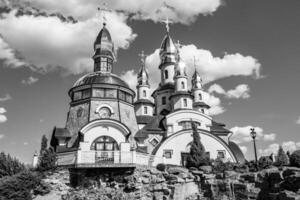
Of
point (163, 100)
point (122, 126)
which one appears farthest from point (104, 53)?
point (163, 100)

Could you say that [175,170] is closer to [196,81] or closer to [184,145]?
[184,145]

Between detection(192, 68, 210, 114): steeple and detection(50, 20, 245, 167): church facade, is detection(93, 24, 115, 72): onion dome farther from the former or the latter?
detection(192, 68, 210, 114): steeple

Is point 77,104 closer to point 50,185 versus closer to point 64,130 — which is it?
point 64,130

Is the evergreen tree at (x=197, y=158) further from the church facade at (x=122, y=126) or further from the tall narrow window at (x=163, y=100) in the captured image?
the tall narrow window at (x=163, y=100)

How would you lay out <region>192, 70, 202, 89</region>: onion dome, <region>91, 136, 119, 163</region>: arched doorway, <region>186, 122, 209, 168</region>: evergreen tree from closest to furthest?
<region>91, 136, 119, 163</region>: arched doorway < <region>186, 122, 209, 168</region>: evergreen tree < <region>192, 70, 202, 89</region>: onion dome

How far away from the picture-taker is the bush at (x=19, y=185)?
63.9 feet

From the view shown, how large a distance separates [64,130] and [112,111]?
5220 mm

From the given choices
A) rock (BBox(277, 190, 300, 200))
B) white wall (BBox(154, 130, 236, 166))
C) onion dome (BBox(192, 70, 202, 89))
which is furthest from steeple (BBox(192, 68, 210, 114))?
rock (BBox(277, 190, 300, 200))

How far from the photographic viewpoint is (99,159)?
74.0 ft

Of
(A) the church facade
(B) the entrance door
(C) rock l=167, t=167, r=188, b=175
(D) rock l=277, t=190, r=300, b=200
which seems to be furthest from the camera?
(B) the entrance door

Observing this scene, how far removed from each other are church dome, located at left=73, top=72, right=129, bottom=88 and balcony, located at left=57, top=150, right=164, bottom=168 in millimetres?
8934

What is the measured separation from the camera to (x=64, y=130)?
26938 millimetres

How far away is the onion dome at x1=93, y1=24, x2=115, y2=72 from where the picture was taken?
109 feet

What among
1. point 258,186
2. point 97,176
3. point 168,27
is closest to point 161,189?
point 97,176
